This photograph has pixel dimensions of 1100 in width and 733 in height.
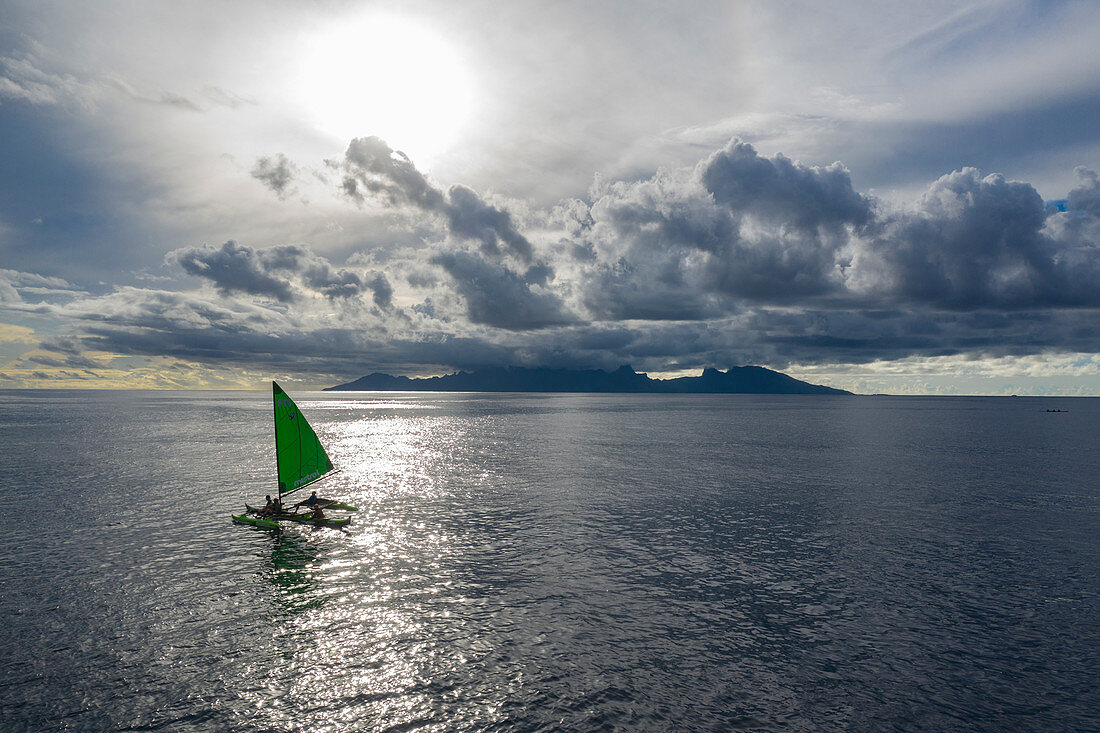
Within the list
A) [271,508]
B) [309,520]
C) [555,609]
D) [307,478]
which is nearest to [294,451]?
[307,478]

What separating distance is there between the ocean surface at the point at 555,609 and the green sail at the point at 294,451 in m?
6.25

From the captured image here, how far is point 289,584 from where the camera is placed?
3928 cm

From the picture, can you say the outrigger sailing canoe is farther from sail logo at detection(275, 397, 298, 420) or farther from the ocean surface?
the ocean surface

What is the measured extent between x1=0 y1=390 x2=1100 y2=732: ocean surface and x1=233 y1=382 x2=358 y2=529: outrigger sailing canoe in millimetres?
1505

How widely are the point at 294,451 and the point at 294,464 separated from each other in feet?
4.96

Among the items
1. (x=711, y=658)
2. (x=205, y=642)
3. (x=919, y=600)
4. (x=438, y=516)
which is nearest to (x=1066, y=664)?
(x=919, y=600)

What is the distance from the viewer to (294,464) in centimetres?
5906

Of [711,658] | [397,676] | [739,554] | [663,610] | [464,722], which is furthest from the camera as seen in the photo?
[739,554]

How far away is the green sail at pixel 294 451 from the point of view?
56750 mm

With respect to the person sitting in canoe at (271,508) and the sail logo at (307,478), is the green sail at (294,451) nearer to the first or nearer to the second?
the sail logo at (307,478)

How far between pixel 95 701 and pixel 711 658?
29.3 metres

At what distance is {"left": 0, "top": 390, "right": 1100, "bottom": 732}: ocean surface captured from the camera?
24.6m

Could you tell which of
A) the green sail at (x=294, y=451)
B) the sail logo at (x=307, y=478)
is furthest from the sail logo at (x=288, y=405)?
the sail logo at (x=307, y=478)

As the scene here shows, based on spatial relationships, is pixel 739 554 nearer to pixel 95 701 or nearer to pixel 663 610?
pixel 663 610
